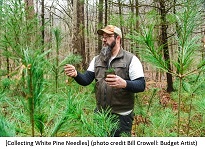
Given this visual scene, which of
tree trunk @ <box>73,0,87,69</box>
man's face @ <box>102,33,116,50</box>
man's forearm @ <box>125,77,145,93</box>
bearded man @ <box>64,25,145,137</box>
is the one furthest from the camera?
tree trunk @ <box>73,0,87,69</box>

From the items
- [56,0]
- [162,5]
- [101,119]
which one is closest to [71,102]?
[101,119]

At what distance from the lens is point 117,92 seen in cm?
276

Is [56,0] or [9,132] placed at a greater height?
[56,0]

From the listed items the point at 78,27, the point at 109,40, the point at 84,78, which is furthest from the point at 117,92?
the point at 78,27

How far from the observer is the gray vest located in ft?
9.00

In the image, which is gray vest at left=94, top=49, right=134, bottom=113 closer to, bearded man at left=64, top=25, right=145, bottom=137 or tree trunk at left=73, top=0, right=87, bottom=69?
bearded man at left=64, top=25, right=145, bottom=137

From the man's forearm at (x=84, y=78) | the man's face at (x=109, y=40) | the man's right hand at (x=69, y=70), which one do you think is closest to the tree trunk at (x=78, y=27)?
the man's forearm at (x=84, y=78)

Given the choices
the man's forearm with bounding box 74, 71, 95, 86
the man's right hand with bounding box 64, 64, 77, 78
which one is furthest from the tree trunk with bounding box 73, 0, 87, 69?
the man's right hand with bounding box 64, 64, 77, 78

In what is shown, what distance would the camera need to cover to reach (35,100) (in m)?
0.80

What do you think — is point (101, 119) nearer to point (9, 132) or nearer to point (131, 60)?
point (9, 132)

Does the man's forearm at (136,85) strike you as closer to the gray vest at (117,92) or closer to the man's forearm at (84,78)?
the gray vest at (117,92)

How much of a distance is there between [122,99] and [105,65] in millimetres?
402

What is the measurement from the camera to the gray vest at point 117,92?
9.00 feet

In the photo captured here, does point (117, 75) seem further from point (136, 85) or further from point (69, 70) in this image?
point (69, 70)
